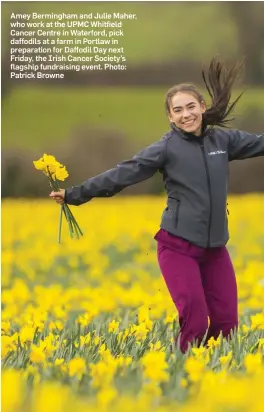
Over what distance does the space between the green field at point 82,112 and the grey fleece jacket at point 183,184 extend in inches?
29.0

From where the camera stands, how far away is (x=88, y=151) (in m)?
7.37

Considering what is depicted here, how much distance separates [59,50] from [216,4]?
97cm

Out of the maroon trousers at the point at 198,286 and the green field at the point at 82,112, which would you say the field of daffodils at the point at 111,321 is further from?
the green field at the point at 82,112

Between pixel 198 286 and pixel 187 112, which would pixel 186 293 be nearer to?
pixel 198 286

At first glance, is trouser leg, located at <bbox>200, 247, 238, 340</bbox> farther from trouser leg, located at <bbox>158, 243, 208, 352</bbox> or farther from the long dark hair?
the long dark hair

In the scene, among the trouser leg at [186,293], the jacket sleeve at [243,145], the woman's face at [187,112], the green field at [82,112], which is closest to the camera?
the trouser leg at [186,293]

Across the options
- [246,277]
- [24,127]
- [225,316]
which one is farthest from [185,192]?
[246,277]

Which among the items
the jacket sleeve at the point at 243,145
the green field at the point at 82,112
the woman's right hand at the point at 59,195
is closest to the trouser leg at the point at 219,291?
the jacket sleeve at the point at 243,145

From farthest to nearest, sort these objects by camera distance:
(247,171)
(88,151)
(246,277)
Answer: (247,171) → (88,151) → (246,277)

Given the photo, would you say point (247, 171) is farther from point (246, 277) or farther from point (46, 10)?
point (46, 10)

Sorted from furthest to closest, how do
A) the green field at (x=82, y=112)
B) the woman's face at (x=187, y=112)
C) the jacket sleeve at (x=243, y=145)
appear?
the green field at (x=82, y=112) < the jacket sleeve at (x=243, y=145) < the woman's face at (x=187, y=112)

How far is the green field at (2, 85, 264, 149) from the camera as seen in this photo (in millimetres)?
5645

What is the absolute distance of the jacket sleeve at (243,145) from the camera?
4770 millimetres

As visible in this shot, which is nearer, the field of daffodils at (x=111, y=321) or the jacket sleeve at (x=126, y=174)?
the field of daffodils at (x=111, y=321)
